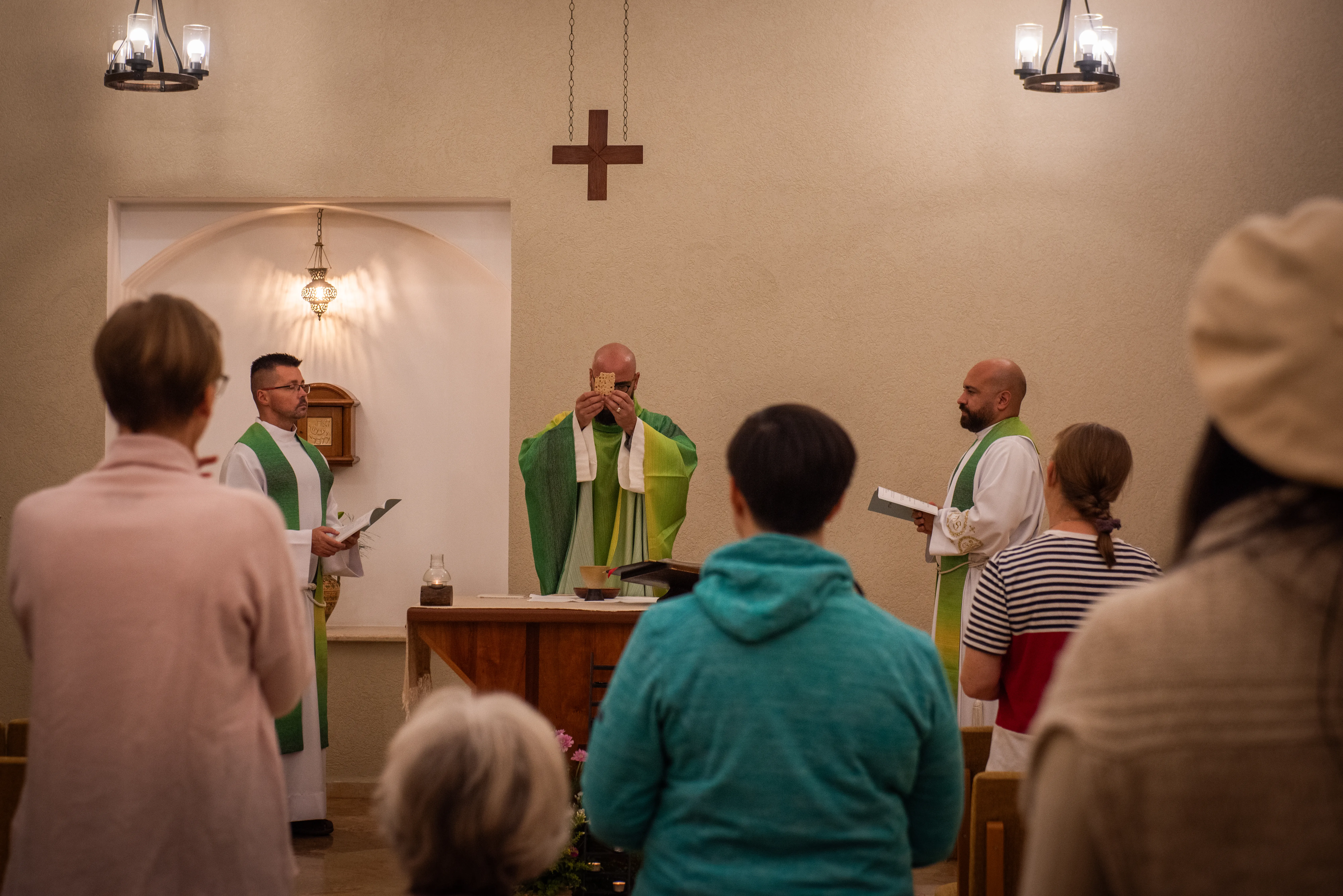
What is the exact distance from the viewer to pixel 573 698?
163 inches

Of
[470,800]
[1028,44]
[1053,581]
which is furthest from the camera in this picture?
[1028,44]

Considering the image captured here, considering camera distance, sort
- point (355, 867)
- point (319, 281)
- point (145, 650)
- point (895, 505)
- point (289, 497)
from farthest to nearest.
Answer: point (319, 281)
point (289, 497)
point (895, 505)
point (355, 867)
point (145, 650)

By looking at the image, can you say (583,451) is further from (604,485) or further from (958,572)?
(958,572)

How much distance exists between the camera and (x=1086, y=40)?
17.8 feet

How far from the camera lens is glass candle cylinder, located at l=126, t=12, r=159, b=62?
5.35m

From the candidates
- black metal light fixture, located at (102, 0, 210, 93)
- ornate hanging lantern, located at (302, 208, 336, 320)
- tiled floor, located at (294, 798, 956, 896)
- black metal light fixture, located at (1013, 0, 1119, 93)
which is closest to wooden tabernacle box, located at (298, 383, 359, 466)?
ornate hanging lantern, located at (302, 208, 336, 320)

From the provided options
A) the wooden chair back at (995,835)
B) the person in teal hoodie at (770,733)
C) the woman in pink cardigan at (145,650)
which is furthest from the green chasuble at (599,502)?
the person in teal hoodie at (770,733)

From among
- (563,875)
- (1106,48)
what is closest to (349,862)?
(563,875)

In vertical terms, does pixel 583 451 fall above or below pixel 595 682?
above

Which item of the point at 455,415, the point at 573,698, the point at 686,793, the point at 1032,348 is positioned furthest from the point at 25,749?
the point at 1032,348

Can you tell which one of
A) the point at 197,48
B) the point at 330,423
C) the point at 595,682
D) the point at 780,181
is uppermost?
the point at 197,48

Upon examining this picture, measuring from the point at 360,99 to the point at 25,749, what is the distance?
3949 mm

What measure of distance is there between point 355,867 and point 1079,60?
4537 mm

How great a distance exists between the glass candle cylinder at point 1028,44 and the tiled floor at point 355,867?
349 centimetres
